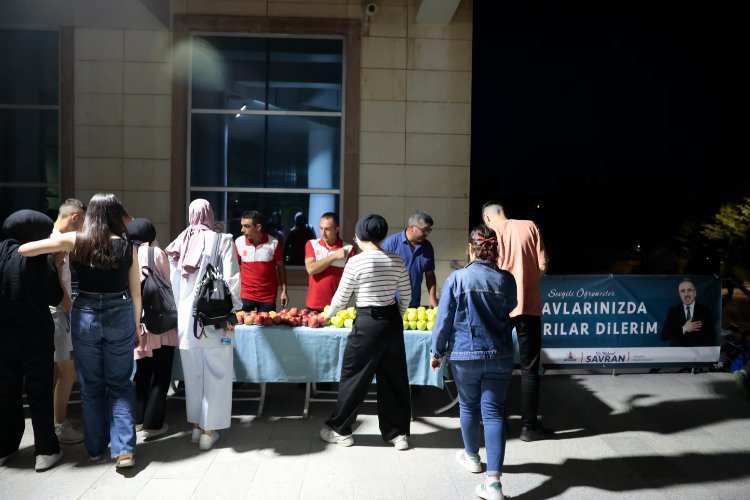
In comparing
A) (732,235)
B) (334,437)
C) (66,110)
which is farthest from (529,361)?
(732,235)

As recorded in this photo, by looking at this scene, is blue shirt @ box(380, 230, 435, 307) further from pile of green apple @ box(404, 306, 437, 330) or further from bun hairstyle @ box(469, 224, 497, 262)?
bun hairstyle @ box(469, 224, 497, 262)

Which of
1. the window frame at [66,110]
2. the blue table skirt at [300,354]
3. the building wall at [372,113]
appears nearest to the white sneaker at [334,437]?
the blue table skirt at [300,354]

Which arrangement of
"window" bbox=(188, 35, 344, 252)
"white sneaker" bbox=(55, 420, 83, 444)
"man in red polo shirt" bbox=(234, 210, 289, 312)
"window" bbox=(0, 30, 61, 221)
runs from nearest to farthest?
"white sneaker" bbox=(55, 420, 83, 444) → "man in red polo shirt" bbox=(234, 210, 289, 312) → "window" bbox=(0, 30, 61, 221) → "window" bbox=(188, 35, 344, 252)

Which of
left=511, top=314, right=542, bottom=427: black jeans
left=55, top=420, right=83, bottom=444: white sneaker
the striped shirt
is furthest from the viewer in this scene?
left=511, top=314, right=542, bottom=427: black jeans

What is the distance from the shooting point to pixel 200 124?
8477 mm

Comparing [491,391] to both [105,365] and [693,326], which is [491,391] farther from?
[693,326]

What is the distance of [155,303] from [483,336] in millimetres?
2437

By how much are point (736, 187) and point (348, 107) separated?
6015 centimetres

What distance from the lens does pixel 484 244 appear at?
379 centimetres

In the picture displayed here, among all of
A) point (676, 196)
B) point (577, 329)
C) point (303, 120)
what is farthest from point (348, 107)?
point (676, 196)

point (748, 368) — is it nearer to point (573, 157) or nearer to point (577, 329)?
point (577, 329)

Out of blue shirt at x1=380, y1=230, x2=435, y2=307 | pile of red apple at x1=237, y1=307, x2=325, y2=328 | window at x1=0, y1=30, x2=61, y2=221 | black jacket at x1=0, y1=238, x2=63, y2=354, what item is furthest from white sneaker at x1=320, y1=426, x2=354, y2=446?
window at x1=0, y1=30, x2=61, y2=221

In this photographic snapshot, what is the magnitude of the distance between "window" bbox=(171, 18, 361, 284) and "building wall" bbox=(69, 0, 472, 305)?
344mm

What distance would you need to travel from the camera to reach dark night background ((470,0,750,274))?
62156mm
